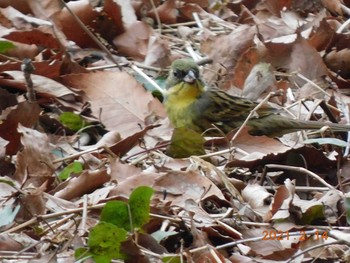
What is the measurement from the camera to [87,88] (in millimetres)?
6207

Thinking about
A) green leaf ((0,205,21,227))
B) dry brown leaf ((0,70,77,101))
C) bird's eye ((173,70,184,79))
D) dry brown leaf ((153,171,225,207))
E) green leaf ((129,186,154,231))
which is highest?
green leaf ((129,186,154,231))

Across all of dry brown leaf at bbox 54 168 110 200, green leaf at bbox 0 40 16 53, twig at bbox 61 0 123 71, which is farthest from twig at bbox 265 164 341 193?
twig at bbox 61 0 123 71

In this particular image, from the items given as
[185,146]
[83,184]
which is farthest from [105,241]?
[185,146]

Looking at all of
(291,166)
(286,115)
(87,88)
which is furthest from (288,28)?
(291,166)

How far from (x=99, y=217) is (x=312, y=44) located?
3.16 m

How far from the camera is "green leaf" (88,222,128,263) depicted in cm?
403

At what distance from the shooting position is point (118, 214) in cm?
422

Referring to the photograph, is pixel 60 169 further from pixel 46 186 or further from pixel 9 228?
pixel 9 228

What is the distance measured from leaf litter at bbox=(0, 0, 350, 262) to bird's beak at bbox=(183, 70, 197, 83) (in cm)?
23

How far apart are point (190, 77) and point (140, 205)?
7.51 ft

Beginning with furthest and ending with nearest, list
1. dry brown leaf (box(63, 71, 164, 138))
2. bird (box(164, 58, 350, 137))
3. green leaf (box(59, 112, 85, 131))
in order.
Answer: bird (box(164, 58, 350, 137)), dry brown leaf (box(63, 71, 164, 138)), green leaf (box(59, 112, 85, 131))

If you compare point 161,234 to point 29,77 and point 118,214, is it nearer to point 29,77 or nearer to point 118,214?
point 118,214

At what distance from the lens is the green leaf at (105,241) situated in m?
4.03

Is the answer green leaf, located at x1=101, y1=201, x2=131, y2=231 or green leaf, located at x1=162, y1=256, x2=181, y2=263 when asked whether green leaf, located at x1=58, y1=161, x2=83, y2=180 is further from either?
green leaf, located at x1=162, y1=256, x2=181, y2=263
